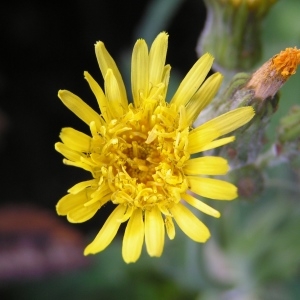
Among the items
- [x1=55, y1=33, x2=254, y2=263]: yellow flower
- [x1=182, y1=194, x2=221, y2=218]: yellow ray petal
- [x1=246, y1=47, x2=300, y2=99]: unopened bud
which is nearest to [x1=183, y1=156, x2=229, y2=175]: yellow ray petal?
[x1=55, y1=33, x2=254, y2=263]: yellow flower

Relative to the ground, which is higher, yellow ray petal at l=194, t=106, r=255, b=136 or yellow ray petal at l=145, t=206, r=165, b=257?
yellow ray petal at l=194, t=106, r=255, b=136

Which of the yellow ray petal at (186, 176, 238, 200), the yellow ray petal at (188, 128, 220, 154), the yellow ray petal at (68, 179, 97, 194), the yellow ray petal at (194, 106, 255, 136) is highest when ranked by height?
the yellow ray petal at (194, 106, 255, 136)

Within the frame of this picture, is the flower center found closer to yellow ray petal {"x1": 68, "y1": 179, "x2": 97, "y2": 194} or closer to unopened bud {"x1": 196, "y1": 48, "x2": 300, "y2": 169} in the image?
yellow ray petal {"x1": 68, "y1": 179, "x2": 97, "y2": 194}

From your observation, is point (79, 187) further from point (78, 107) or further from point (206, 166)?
point (206, 166)

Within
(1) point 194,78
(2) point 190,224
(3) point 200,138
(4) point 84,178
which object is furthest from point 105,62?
(4) point 84,178

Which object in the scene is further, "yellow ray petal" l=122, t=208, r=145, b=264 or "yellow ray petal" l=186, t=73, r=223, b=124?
"yellow ray petal" l=186, t=73, r=223, b=124

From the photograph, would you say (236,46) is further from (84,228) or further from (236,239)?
(84,228)

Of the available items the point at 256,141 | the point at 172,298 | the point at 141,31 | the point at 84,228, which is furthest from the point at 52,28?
the point at 256,141
